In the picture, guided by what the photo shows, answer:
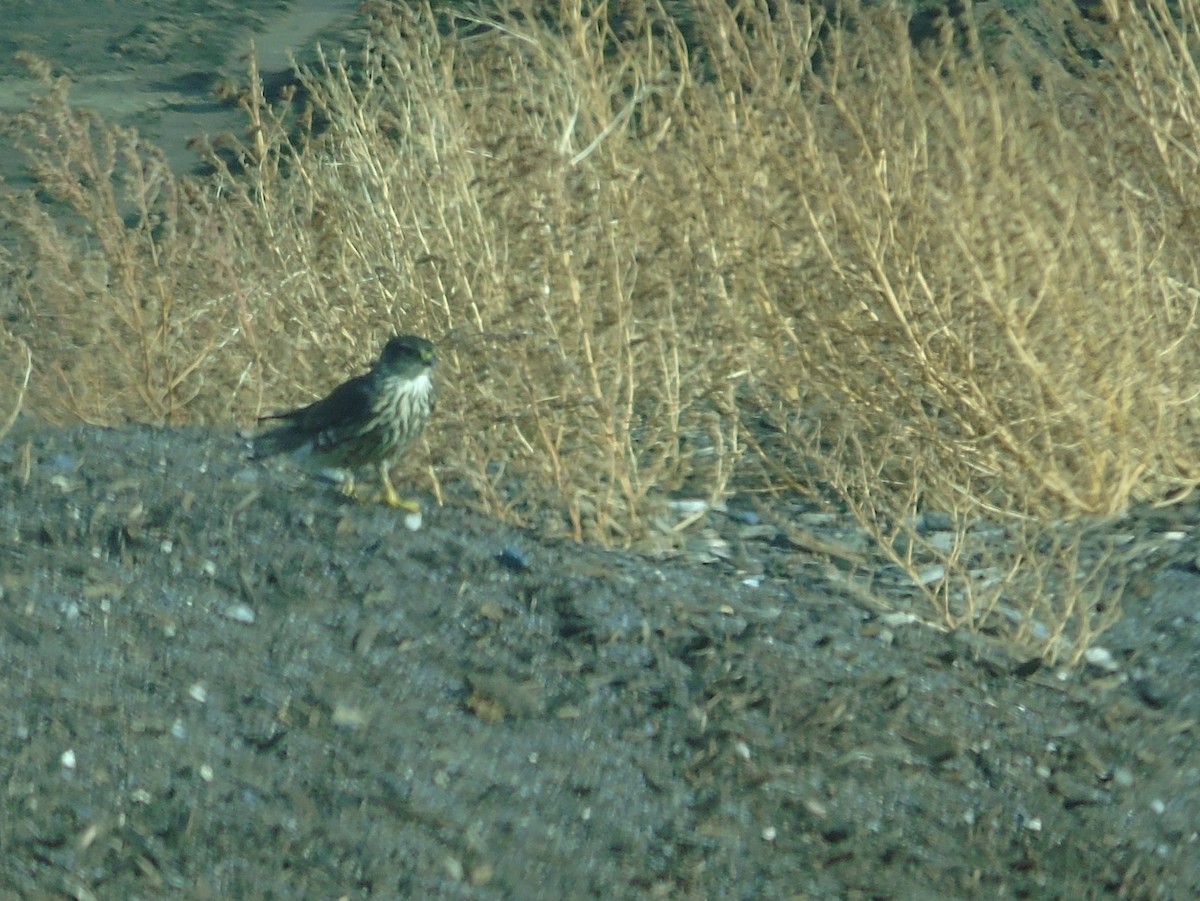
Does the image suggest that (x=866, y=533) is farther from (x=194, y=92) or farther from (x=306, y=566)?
(x=194, y=92)

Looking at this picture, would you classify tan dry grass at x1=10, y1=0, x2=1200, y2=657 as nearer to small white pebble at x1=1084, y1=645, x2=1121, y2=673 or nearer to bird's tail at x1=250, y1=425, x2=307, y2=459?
small white pebble at x1=1084, y1=645, x2=1121, y2=673

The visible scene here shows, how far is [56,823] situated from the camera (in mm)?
3225

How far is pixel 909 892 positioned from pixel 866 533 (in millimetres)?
1970

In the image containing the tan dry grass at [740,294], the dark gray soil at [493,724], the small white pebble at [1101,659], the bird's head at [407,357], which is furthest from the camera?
the tan dry grass at [740,294]

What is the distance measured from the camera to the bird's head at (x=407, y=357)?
4980 millimetres

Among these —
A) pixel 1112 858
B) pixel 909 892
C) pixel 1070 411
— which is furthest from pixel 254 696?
pixel 1070 411

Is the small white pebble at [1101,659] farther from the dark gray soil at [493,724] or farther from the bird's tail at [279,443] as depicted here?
the bird's tail at [279,443]

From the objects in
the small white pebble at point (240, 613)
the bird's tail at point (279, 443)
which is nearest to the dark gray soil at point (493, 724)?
the small white pebble at point (240, 613)

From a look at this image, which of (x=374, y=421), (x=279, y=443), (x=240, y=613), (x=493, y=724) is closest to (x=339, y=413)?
(x=374, y=421)

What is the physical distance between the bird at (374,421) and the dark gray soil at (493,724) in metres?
0.22

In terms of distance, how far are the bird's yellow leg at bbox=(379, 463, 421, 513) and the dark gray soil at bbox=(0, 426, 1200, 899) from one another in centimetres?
8

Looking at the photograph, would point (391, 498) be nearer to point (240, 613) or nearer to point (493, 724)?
point (240, 613)

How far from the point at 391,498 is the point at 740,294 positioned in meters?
1.75

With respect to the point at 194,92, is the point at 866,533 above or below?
above
